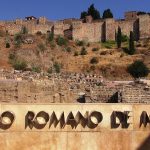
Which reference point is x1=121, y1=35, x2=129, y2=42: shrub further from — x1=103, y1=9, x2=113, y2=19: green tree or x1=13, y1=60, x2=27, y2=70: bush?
x1=13, y1=60, x2=27, y2=70: bush

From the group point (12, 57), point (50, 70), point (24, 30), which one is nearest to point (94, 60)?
point (50, 70)

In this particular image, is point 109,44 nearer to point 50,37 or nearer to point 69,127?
point 50,37

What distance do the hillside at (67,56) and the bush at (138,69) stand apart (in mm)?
508

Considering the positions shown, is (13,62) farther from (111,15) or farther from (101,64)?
(111,15)

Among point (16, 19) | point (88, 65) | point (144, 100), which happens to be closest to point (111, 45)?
point (88, 65)

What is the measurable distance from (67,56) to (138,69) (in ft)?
26.8

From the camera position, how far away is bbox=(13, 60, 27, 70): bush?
4010 centimetres

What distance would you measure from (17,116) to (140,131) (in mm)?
1715

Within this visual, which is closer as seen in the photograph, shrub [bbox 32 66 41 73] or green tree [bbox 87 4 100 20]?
shrub [bbox 32 66 41 73]

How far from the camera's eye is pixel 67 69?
44594 mm

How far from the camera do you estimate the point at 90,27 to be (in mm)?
55094

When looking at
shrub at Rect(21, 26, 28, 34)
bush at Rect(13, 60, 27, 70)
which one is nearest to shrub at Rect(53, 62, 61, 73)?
bush at Rect(13, 60, 27, 70)

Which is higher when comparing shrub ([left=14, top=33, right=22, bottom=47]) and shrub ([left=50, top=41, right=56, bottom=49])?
shrub ([left=14, top=33, right=22, bottom=47])

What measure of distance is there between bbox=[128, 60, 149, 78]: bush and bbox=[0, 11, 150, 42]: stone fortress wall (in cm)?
1150
